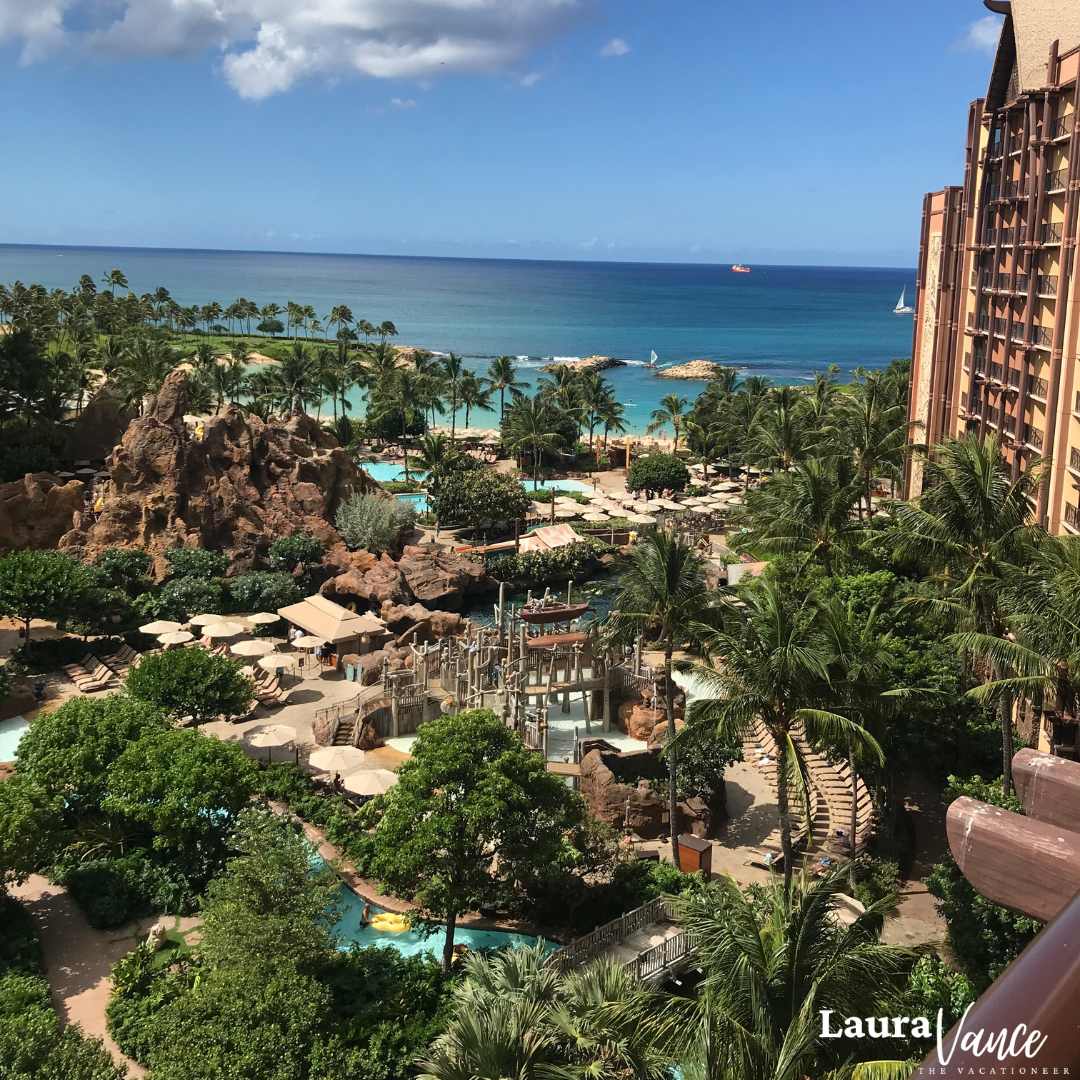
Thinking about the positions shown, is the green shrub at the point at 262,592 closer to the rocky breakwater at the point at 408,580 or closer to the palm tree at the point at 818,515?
the rocky breakwater at the point at 408,580

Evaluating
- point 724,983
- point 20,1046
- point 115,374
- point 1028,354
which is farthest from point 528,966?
point 115,374

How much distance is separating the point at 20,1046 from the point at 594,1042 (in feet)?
29.0

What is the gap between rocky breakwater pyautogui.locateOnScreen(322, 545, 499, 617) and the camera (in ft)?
148

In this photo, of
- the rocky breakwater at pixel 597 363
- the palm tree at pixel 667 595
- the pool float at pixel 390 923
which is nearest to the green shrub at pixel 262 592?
the palm tree at pixel 667 595

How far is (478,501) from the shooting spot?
56.6 m

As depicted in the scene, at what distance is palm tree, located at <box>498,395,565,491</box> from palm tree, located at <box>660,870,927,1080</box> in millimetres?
52702

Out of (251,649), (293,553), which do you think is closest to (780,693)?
(251,649)

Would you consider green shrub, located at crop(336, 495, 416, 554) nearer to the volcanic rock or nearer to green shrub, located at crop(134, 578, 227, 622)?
green shrub, located at crop(134, 578, 227, 622)

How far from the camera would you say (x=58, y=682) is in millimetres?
36656

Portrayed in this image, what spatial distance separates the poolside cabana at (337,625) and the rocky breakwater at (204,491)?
7129mm

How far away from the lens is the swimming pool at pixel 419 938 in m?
22.7

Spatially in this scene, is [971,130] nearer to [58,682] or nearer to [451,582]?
[451,582]

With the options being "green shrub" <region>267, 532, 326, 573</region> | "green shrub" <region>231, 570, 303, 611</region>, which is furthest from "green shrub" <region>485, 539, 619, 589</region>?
"green shrub" <region>231, 570, 303, 611</region>

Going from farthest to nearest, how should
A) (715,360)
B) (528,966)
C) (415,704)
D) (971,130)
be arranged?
(715,360), (971,130), (415,704), (528,966)
